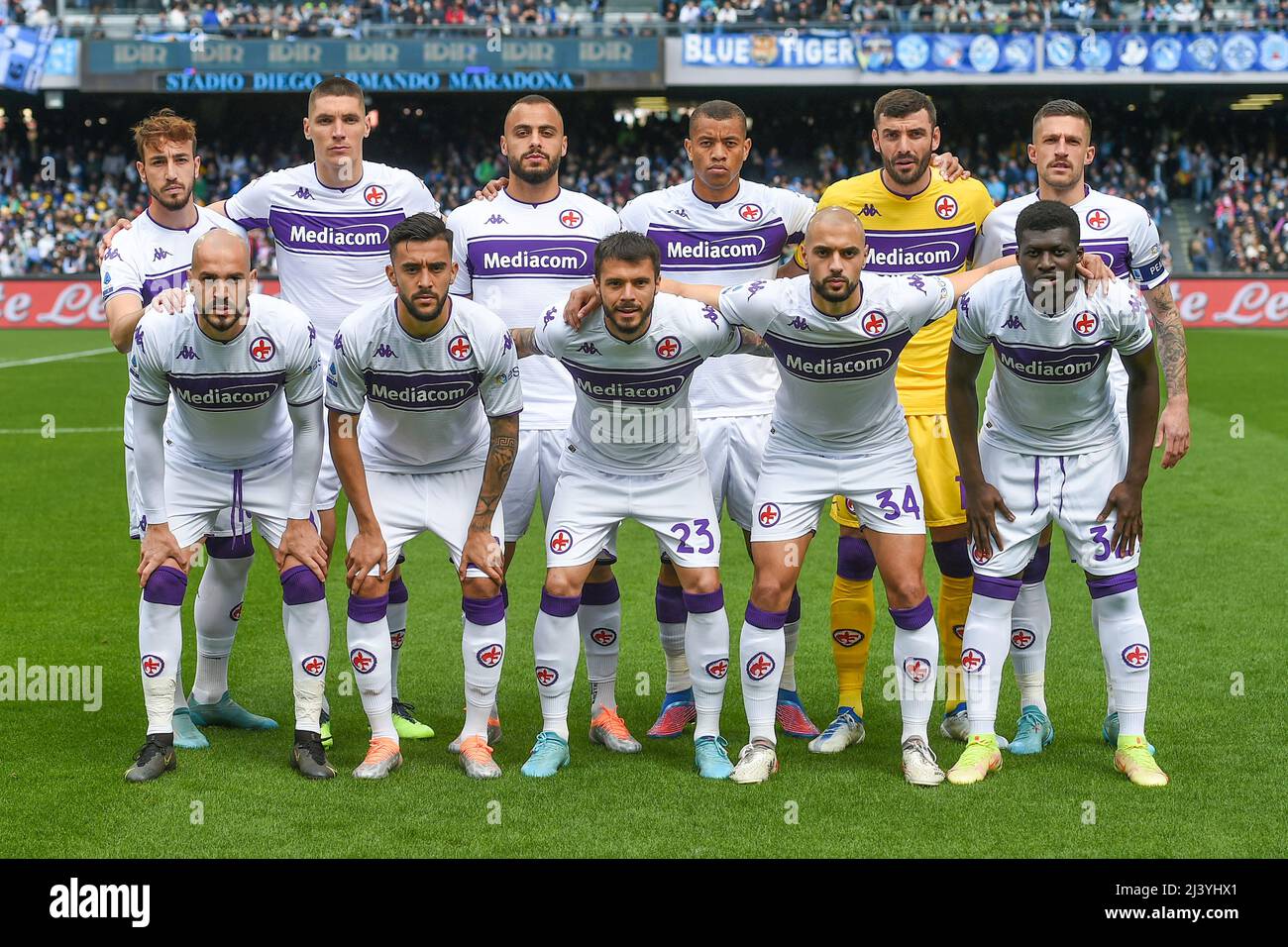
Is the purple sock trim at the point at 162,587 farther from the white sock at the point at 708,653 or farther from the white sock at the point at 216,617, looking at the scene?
the white sock at the point at 708,653

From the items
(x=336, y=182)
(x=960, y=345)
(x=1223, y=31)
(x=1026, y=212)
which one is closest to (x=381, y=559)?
(x=336, y=182)

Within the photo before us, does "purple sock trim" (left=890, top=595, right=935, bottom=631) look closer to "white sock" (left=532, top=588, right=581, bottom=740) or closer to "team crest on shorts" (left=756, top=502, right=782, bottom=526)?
"team crest on shorts" (left=756, top=502, right=782, bottom=526)

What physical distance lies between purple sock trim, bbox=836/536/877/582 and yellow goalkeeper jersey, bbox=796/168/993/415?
2.08 feet

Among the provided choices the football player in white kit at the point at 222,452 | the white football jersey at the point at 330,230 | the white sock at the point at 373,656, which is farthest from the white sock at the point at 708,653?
the white football jersey at the point at 330,230

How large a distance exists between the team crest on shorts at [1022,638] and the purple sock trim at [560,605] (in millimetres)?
1845

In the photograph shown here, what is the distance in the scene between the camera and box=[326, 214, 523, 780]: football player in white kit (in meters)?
5.65

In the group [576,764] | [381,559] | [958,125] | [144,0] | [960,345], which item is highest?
A: [144,0]

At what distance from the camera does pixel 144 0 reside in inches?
1558

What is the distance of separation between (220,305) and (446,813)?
202 centimetres

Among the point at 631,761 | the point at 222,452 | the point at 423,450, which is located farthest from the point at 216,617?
the point at 631,761

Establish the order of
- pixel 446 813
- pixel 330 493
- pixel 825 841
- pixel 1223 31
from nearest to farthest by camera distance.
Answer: pixel 825 841, pixel 446 813, pixel 330 493, pixel 1223 31

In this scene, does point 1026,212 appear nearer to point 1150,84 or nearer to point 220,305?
point 220,305

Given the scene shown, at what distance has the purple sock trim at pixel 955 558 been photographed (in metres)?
6.39

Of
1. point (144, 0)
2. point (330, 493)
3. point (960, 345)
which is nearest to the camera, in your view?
point (960, 345)
